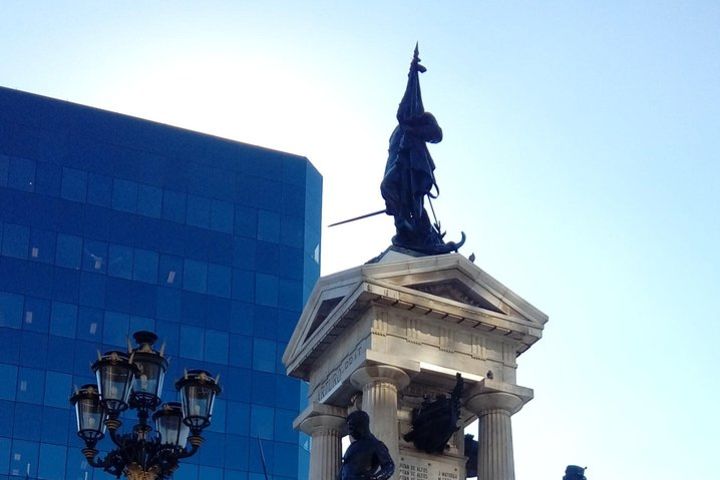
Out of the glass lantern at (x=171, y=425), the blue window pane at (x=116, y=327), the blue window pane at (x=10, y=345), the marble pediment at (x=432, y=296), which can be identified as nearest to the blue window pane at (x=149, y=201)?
the blue window pane at (x=116, y=327)

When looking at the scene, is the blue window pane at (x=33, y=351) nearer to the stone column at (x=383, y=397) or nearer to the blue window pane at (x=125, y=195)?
the blue window pane at (x=125, y=195)

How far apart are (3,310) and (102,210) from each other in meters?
6.22

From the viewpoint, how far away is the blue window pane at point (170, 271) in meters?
59.4

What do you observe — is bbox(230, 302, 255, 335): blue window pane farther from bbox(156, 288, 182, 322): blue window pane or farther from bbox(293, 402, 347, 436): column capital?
bbox(293, 402, 347, 436): column capital

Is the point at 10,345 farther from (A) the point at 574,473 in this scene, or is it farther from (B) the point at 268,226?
(A) the point at 574,473

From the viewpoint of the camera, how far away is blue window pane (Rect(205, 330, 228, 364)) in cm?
5866

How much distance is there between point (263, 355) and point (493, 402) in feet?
115

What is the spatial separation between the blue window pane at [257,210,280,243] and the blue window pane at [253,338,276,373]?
5033 millimetres

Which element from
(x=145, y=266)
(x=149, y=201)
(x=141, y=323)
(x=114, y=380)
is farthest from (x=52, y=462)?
(x=114, y=380)

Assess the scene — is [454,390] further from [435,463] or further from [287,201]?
[287,201]

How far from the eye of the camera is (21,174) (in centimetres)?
5844

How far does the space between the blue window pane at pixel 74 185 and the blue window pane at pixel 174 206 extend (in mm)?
3512

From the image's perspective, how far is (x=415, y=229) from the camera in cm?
2794

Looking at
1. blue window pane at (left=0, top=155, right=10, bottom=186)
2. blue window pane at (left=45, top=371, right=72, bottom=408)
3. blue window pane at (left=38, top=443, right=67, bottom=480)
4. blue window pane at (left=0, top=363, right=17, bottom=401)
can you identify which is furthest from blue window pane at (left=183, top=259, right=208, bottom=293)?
blue window pane at (left=38, top=443, right=67, bottom=480)
